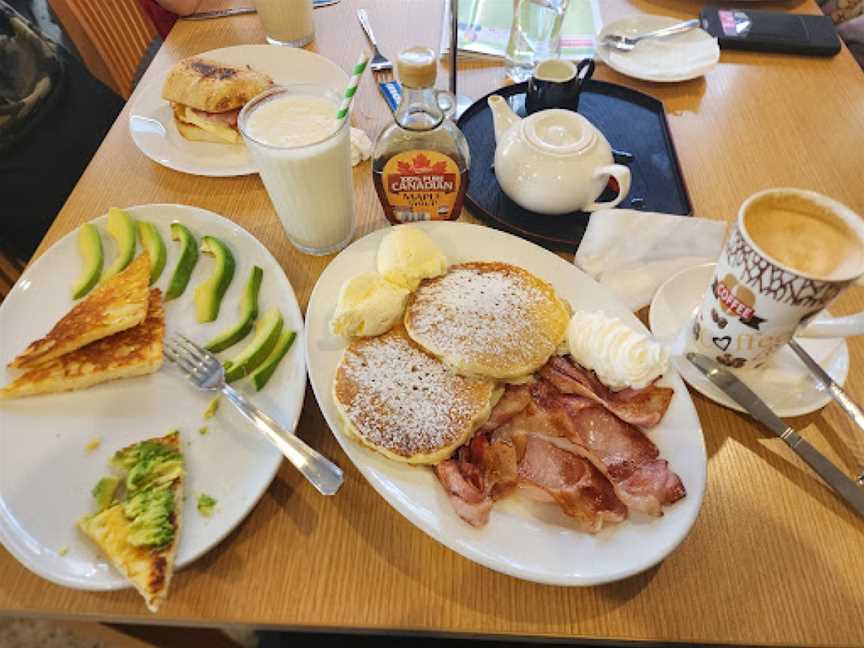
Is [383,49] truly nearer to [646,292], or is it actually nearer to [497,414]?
[646,292]

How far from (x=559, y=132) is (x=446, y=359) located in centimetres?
54

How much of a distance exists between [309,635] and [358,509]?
43 centimetres

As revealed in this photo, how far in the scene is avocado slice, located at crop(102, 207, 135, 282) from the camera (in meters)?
1.17

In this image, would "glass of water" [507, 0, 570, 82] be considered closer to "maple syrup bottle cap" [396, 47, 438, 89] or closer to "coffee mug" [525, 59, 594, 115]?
"coffee mug" [525, 59, 594, 115]

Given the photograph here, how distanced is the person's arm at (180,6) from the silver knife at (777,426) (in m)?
1.82

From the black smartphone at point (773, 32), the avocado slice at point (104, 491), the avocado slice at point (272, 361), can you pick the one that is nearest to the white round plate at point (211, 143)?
the avocado slice at point (272, 361)

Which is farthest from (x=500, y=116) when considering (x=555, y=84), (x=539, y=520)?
(x=539, y=520)

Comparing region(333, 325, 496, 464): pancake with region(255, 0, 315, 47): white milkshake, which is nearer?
region(333, 325, 496, 464): pancake

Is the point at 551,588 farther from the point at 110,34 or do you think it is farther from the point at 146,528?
the point at 110,34

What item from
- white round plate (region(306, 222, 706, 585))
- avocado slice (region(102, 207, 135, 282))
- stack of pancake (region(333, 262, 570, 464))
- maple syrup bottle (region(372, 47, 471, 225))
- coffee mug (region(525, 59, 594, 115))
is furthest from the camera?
coffee mug (region(525, 59, 594, 115))

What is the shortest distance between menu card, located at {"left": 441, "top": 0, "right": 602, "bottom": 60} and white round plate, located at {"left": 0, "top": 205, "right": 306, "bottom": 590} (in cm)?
94

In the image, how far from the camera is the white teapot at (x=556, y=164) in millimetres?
1088

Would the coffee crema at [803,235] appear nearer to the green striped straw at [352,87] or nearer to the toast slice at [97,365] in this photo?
the green striped straw at [352,87]

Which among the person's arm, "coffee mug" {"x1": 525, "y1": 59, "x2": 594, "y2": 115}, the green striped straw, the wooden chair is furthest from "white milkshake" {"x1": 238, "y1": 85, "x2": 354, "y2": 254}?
the wooden chair
